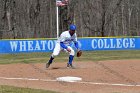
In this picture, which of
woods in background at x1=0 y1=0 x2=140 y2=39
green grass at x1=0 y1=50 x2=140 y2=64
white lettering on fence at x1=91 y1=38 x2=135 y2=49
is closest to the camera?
green grass at x1=0 y1=50 x2=140 y2=64

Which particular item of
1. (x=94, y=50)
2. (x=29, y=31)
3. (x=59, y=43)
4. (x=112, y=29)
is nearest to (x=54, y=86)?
(x=59, y=43)

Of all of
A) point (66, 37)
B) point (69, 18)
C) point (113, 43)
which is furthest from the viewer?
point (69, 18)

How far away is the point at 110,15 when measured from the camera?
6375 centimetres

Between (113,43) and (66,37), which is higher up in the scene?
(66,37)

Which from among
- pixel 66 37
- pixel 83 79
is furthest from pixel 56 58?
pixel 83 79

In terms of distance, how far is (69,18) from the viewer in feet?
201

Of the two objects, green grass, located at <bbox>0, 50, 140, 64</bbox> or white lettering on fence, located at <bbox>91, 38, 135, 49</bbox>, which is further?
white lettering on fence, located at <bbox>91, 38, 135, 49</bbox>

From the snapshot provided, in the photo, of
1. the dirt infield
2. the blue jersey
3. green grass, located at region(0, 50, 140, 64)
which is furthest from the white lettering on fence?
the blue jersey

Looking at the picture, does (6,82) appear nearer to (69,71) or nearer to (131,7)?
(69,71)

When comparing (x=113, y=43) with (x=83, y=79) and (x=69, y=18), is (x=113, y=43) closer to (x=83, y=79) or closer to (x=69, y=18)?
(x=83, y=79)

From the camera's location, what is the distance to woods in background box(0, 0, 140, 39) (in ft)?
198

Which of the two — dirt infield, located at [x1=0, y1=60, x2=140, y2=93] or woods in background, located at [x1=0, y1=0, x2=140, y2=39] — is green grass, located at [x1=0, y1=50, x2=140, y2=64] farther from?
woods in background, located at [x1=0, y1=0, x2=140, y2=39]

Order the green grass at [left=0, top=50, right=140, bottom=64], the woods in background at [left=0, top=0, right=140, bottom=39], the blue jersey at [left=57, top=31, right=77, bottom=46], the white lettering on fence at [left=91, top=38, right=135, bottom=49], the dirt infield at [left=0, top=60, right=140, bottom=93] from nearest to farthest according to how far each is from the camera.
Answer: the dirt infield at [left=0, top=60, right=140, bottom=93], the blue jersey at [left=57, top=31, right=77, bottom=46], the green grass at [left=0, top=50, right=140, bottom=64], the white lettering on fence at [left=91, top=38, right=135, bottom=49], the woods in background at [left=0, top=0, right=140, bottom=39]

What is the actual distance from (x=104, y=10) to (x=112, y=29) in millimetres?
6706
